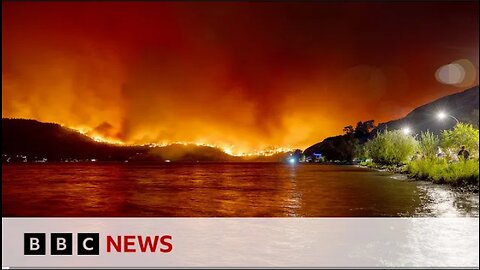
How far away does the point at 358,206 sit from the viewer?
3544cm

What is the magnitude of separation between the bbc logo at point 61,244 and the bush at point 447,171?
3413cm

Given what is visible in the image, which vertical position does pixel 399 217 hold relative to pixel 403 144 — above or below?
below

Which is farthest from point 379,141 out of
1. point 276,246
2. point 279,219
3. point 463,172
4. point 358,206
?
point 276,246

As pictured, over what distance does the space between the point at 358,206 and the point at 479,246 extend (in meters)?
15.3

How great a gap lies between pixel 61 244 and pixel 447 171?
143 ft

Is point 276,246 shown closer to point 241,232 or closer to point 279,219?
point 241,232

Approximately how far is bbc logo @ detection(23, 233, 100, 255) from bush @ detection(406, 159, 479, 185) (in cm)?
3413

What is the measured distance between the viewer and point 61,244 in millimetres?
21859

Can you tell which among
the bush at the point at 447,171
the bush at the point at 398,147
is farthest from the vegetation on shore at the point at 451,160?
the bush at the point at 398,147

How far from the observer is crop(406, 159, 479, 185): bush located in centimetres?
4734

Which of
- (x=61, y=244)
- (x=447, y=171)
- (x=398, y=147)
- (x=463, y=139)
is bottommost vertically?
(x=61, y=244)

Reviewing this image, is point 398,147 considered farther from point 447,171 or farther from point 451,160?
point 447,171

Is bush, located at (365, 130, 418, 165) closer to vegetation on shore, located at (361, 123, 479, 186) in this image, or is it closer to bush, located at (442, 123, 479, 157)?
vegetation on shore, located at (361, 123, 479, 186)

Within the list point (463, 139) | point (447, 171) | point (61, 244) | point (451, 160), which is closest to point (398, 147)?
point (451, 160)
